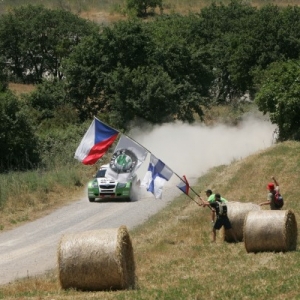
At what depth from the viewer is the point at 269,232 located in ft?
70.5

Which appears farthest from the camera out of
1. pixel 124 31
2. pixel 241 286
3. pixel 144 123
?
pixel 124 31

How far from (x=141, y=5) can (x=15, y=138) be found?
65.4 meters

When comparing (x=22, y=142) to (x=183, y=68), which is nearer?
(x=22, y=142)

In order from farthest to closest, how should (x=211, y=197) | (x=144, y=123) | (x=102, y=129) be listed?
1. (x=144, y=123)
2. (x=211, y=197)
3. (x=102, y=129)

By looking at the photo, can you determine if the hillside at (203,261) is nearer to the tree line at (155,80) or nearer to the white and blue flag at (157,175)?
the white and blue flag at (157,175)

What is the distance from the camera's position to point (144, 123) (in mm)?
54750

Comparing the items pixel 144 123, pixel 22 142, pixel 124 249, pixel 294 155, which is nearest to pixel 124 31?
pixel 144 123

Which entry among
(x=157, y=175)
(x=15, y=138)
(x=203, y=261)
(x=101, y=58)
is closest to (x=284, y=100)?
(x=15, y=138)

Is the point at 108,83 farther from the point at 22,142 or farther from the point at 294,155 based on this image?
the point at 294,155

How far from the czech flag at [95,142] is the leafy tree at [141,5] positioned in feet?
279

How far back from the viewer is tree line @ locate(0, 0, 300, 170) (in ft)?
149

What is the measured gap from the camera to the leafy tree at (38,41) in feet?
262

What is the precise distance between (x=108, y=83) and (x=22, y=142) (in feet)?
41.8

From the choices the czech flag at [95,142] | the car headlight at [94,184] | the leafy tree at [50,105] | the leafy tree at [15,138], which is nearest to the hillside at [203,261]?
the czech flag at [95,142]
